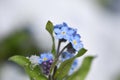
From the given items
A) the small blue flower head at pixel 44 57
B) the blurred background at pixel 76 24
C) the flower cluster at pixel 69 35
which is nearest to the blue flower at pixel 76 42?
the flower cluster at pixel 69 35

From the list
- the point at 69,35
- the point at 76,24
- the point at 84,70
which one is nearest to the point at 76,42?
the point at 69,35

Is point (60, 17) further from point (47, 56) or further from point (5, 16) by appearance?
point (47, 56)

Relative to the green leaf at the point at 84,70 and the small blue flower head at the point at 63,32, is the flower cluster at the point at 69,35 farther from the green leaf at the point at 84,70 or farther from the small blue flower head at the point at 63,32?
the green leaf at the point at 84,70

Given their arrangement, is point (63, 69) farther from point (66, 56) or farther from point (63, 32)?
point (63, 32)

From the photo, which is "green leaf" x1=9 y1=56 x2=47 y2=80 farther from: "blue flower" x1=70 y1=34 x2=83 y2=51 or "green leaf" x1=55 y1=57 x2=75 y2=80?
"blue flower" x1=70 y1=34 x2=83 y2=51

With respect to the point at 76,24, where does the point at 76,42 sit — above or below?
below

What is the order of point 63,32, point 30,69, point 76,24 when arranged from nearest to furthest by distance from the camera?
1. point 63,32
2. point 30,69
3. point 76,24

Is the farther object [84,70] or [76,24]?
[76,24]

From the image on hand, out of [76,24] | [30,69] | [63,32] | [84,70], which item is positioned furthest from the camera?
[76,24]
